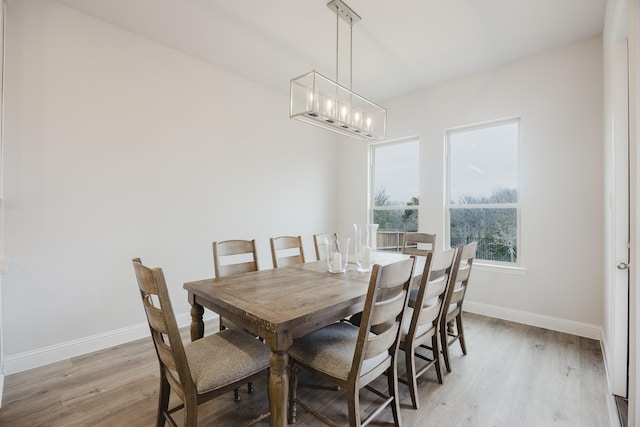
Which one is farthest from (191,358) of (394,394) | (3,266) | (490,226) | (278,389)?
(490,226)

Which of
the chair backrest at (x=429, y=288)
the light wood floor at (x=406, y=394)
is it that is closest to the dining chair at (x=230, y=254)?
the light wood floor at (x=406, y=394)

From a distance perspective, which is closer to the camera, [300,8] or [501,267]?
[300,8]

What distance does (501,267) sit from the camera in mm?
3434

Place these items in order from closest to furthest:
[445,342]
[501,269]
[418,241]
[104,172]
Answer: [445,342] < [104,172] < [418,241] < [501,269]

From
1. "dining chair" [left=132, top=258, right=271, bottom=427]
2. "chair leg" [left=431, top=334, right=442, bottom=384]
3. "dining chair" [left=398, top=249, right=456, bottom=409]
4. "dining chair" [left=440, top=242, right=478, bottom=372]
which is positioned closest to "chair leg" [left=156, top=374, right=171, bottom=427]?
"dining chair" [left=132, top=258, right=271, bottom=427]

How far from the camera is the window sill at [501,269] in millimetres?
3302

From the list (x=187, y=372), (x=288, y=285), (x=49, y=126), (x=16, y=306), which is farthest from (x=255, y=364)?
(x=49, y=126)

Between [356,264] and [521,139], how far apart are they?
7.93ft

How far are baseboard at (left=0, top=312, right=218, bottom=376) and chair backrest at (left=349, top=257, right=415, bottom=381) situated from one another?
247 cm

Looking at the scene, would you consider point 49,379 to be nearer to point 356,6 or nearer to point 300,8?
point 300,8

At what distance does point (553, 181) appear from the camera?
3.11 m

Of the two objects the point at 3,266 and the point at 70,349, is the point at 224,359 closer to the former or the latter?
the point at 3,266

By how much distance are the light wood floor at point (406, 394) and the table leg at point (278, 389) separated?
541 millimetres

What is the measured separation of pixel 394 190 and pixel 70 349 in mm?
4127
